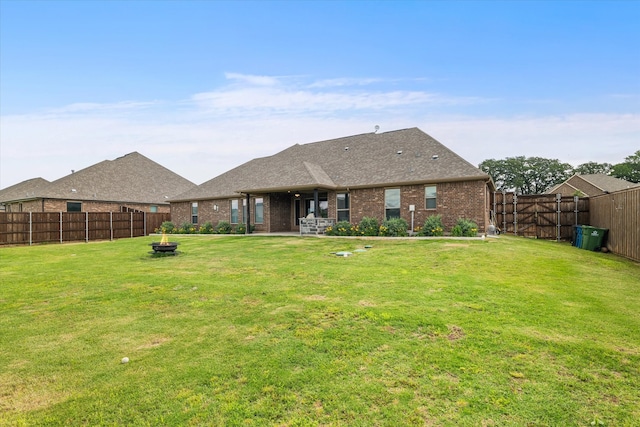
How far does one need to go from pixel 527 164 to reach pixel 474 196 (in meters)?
59.4

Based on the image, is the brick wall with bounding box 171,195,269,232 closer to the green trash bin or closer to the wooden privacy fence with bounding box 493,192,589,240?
the wooden privacy fence with bounding box 493,192,589,240

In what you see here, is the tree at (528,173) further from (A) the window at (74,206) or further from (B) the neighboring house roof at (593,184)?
(A) the window at (74,206)

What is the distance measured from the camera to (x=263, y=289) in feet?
22.3

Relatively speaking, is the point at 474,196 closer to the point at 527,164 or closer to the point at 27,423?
the point at 27,423

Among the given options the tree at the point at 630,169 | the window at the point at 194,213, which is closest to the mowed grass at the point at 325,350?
the window at the point at 194,213

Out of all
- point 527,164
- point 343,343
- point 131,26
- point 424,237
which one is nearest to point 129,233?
point 131,26

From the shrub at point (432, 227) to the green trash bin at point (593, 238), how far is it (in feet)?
19.2

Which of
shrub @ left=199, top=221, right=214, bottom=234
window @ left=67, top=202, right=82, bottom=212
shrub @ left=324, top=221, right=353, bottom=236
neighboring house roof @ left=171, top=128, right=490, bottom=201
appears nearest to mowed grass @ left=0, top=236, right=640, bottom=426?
shrub @ left=324, top=221, right=353, bottom=236

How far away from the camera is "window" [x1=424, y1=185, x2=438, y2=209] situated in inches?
674

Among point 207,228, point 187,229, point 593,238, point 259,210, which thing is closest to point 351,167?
point 259,210

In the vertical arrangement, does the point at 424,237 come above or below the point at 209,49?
below

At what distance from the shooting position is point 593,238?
1368cm

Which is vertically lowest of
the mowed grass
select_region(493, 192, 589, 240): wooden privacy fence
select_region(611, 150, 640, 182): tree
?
the mowed grass

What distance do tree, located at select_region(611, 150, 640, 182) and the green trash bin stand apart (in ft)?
181
